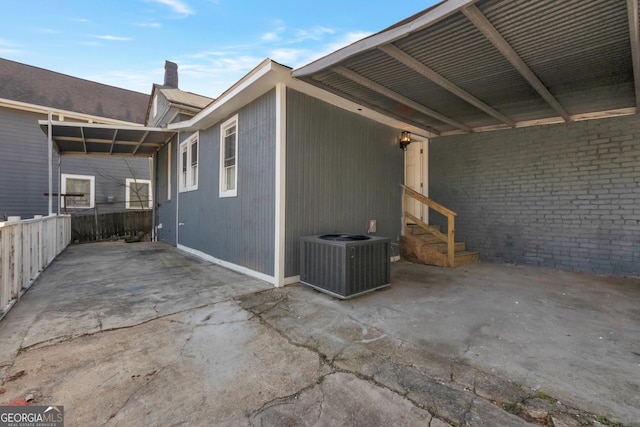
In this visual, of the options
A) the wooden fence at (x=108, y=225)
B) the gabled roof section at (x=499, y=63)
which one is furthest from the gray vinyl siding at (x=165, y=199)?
the gabled roof section at (x=499, y=63)

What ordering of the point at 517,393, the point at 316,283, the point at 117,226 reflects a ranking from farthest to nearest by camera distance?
the point at 117,226 → the point at 316,283 → the point at 517,393

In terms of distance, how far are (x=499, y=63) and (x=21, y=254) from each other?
6.58 m

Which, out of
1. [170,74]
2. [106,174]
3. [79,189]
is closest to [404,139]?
[170,74]

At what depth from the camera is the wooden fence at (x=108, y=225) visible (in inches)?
367

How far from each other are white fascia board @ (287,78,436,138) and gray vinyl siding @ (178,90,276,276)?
18.9 inches

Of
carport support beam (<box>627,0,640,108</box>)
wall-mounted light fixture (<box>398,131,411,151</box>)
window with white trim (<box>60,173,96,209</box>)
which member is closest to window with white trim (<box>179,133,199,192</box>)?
wall-mounted light fixture (<box>398,131,411,151</box>)

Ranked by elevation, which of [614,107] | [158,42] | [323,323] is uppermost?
[158,42]

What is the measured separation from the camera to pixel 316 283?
381 centimetres

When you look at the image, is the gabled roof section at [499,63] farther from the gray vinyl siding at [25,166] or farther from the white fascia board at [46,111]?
the gray vinyl siding at [25,166]

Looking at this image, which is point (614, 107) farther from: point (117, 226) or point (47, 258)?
point (117, 226)

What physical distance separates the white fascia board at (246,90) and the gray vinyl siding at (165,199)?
2769mm

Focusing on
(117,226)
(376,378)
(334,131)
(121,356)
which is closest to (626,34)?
(334,131)

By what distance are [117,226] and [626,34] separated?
13.1 m
